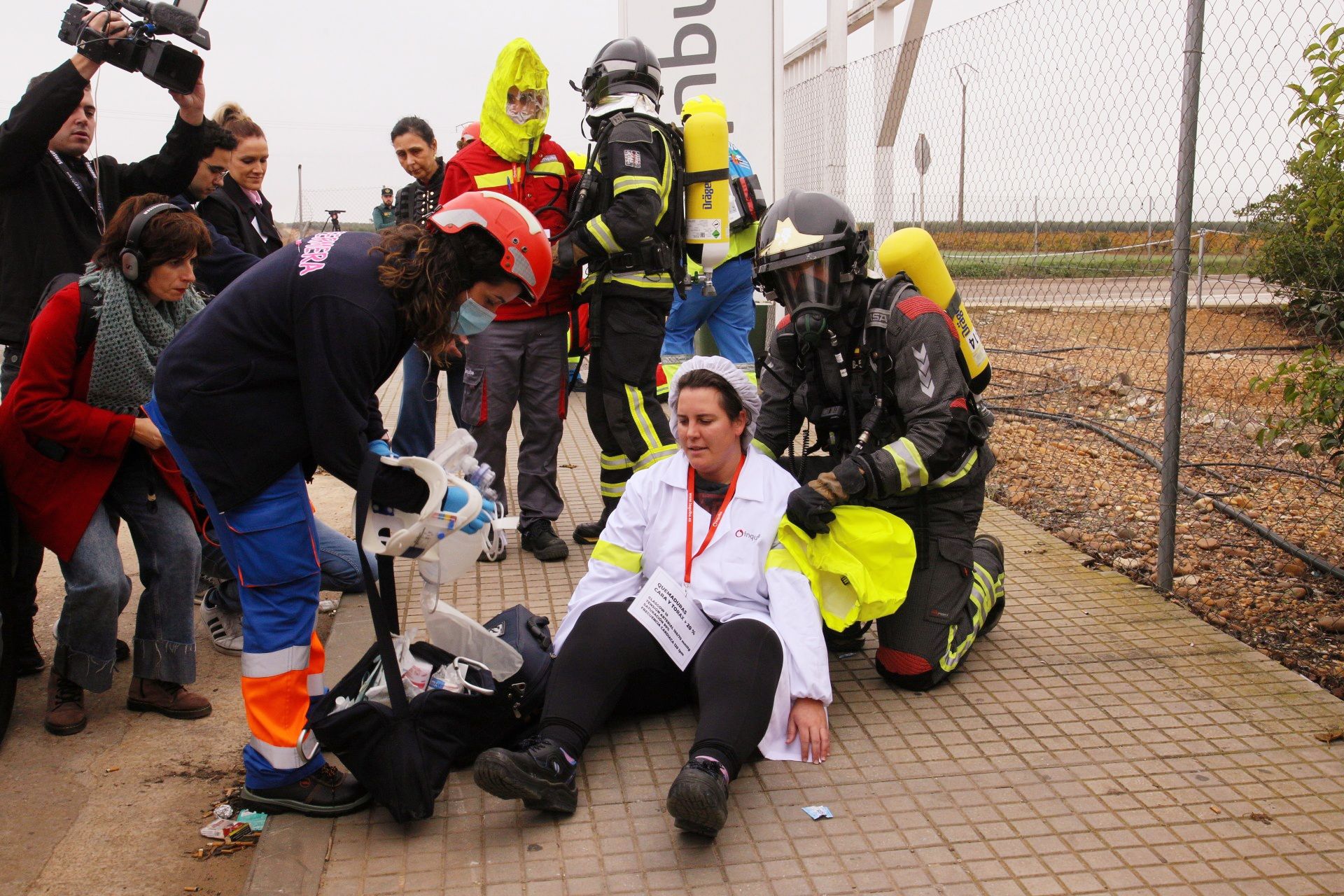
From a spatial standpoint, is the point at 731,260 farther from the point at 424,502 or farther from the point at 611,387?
the point at 424,502

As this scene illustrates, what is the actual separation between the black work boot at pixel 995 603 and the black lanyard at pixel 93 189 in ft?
11.9

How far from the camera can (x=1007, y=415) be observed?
8.73m

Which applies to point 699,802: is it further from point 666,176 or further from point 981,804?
point 666,176

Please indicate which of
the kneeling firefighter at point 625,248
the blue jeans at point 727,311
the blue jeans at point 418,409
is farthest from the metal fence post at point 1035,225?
the blue jeans at point 418,409

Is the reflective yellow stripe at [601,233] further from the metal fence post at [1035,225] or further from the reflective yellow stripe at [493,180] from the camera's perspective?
the metal fence post at [1035,225]

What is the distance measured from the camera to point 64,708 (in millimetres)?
3693

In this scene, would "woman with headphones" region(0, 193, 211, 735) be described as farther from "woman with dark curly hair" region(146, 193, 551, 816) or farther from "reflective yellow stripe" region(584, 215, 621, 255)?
"reflective yellow stripe" region(584, 215, 621, 255)

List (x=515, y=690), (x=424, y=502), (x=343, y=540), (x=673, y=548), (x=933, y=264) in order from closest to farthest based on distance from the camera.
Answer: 1. (x=424, y=502)
2. (x=515, y=690)
3. (x=673, y=548)
4. (x=933, y=264)
5. (x=343, y=540)

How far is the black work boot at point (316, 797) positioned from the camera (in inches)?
117

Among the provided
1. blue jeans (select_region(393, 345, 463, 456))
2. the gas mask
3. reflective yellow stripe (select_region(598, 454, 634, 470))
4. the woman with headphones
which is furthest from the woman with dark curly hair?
blue jeans (select_region(393, 345, 463, 456))

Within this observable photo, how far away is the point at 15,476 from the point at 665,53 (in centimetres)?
670

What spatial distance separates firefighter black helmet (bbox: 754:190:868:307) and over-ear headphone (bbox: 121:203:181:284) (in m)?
1.95

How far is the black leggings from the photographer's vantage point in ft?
9.61

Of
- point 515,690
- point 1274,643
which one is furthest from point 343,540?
point 1274,643
